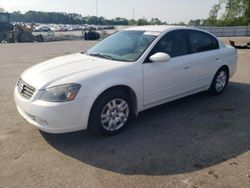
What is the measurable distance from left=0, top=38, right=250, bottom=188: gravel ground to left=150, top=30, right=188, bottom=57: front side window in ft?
3.73

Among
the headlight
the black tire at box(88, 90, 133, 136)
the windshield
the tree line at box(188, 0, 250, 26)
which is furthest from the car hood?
the tree line at box(188, 0, 250, 26)

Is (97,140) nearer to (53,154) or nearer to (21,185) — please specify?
(53,154)

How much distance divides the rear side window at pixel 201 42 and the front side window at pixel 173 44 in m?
0.24

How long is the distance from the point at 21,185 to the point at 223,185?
7.20 ft

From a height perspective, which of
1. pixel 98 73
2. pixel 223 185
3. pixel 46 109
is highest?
pixel 98 73

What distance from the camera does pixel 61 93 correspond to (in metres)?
3.65

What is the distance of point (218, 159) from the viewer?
3.55 m

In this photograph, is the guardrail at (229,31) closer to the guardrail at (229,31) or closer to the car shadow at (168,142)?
the guardrail at (229,31)

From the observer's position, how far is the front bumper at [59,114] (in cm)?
359

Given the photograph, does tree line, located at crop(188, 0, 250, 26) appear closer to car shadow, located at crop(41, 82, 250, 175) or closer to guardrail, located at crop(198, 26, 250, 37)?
guardrail, located at crop(198, 26, 250, 37)

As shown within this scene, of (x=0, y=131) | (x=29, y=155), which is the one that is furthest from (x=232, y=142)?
(x=0, y=131)

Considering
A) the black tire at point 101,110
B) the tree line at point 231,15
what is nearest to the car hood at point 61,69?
the black tire at point 101,110

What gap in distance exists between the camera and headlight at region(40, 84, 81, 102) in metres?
3.63

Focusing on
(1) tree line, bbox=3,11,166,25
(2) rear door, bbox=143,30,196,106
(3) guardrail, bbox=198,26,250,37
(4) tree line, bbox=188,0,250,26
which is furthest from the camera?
(1) tree line, bbox=3,11,166,25
